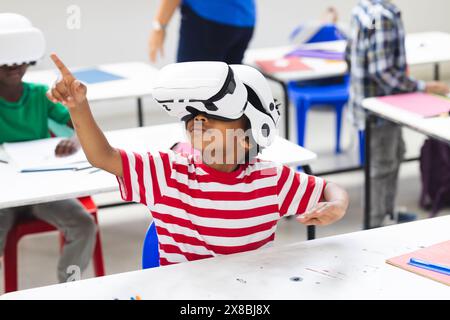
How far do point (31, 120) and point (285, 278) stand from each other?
4.91ft

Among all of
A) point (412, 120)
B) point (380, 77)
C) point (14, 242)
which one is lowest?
point (14, 242)

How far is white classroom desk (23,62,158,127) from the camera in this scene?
11.4ft

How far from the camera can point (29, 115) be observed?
2934 mm

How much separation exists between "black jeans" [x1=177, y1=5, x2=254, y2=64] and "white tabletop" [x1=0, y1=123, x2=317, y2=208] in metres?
0.82

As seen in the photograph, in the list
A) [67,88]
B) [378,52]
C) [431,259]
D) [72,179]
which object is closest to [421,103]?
[378,52]

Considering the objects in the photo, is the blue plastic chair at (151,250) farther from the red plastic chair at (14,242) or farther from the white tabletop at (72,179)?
the red plastic chair at (14,242)

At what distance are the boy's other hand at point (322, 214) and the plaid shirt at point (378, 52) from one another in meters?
1.57

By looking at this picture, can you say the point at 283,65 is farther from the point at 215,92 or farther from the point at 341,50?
the point at 215,92

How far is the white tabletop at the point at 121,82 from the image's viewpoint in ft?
11.5

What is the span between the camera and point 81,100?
5.62ft
